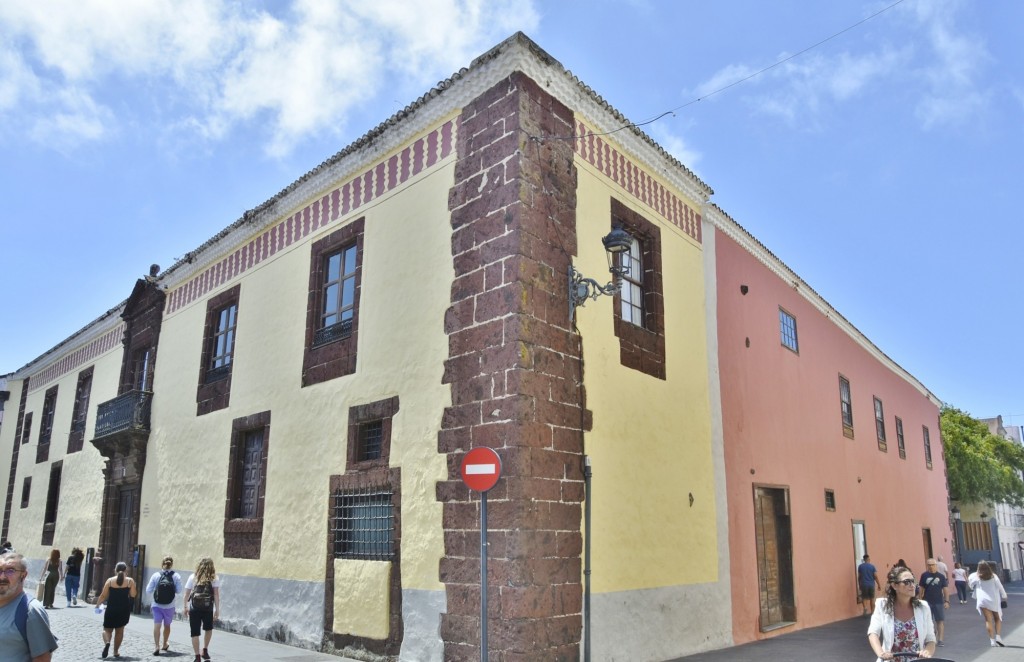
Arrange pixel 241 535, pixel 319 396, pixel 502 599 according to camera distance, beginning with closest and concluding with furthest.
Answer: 1. pixel 502 599
2. pixel 319 396
3. pixel 241 535

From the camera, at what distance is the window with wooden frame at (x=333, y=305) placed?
10102 millimetres

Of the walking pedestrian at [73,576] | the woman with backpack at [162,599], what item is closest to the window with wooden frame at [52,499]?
the walking pedestrian at [73,576]

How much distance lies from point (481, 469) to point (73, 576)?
12357mm

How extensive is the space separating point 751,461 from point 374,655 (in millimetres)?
6544

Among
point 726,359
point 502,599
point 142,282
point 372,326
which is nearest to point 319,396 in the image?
point 372,326

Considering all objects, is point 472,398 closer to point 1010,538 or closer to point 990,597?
point 990,597

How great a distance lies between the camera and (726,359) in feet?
39.4

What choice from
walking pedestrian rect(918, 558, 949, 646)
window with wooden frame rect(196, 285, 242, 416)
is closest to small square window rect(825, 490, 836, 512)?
walking pedestrian rect(918, 558, 949, 646)

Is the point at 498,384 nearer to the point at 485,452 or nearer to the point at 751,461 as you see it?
the point at 485,452

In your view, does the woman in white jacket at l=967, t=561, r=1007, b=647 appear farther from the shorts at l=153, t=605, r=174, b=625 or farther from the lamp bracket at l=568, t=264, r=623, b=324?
the shorts at l=153, t=605, r=174, b=625

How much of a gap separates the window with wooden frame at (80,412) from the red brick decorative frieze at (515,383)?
45.8 feet

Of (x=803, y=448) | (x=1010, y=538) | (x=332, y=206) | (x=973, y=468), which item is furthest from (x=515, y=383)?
(x=1010, y=538)

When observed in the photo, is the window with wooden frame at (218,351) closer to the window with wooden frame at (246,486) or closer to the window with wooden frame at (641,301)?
the window with wooden frame at (246,486)

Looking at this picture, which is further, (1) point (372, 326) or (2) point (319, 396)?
(2) point (319, 396)
